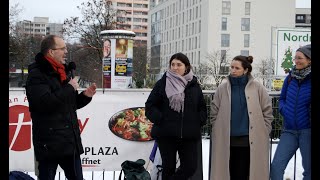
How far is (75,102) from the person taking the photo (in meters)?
4.13

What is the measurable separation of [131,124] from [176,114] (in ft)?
4.68

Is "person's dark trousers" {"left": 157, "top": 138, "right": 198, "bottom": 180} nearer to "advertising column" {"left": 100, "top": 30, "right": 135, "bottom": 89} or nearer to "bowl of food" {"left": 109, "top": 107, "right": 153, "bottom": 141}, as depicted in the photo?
"bowl of food" {"left": 109, "top": 107, "right": 153, "bottom": 141}

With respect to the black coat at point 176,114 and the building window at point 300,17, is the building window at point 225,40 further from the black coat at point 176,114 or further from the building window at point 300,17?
the black coat at point 176,114

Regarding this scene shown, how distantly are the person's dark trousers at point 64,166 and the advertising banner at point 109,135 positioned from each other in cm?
163

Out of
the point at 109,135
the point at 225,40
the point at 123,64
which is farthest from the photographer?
the point at 225,40

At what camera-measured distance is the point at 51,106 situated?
3793 mm

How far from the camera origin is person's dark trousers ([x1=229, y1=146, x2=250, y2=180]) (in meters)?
5.02

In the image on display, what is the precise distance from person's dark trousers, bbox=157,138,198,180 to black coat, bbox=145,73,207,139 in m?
0.11

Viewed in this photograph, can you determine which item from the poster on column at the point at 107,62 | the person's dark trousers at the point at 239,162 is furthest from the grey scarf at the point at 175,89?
the poster on column at the point at 107,62

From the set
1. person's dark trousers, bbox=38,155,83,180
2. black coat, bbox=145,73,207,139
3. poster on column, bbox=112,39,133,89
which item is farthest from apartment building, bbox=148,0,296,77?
person's dark trousers, bbox=38,155,83,180

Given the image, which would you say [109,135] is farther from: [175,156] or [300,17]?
[300,17]

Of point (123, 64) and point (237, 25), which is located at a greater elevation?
point (237, 25)

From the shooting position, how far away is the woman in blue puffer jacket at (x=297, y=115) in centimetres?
452

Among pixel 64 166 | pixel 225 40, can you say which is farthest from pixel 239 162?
pixel 225 40
